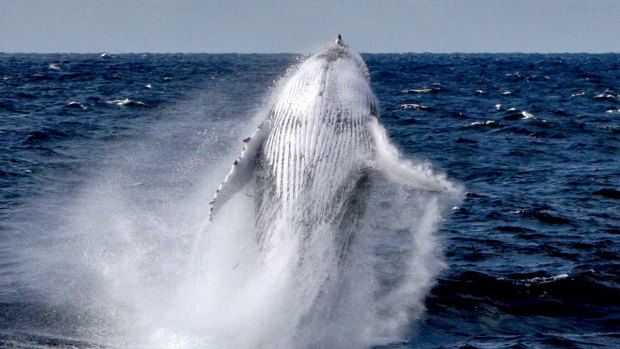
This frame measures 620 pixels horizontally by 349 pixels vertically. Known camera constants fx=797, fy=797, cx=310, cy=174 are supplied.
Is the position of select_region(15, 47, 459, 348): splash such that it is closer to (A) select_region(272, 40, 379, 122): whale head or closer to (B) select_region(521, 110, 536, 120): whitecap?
(A) select_region(272, 40, 379, 122): whale head

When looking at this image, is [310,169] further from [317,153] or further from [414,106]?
[414,106]

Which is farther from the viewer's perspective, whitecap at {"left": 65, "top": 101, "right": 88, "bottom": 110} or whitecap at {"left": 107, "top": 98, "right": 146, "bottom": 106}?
whitecap at {"left": 107, "top": 98, "right": 146, "bottom": 106}

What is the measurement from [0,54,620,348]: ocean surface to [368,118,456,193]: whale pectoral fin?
2.45 meters

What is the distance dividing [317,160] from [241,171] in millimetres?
1177

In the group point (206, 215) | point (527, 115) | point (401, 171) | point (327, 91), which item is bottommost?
point (527, 115)

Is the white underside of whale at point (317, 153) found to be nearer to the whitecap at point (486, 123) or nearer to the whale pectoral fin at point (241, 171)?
the whale pectoral fin at point (241, 171)

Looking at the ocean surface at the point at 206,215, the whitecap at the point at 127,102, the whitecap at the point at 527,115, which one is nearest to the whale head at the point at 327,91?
the ocean surface at the point at 206,215

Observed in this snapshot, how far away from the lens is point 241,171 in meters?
12.2

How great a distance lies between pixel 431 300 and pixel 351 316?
2.39 m

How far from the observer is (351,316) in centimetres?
1242

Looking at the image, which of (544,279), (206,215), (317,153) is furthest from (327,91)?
(544,279)

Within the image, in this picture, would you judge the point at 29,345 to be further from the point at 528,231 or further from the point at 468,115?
the point at 468,115

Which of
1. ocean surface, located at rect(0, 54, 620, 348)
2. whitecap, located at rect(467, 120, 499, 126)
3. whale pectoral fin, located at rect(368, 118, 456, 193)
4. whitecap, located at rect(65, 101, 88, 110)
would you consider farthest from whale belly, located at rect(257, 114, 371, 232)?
whitecap, located at rect(65, 101, 88, 110)

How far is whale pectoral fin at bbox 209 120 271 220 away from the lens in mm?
11977
